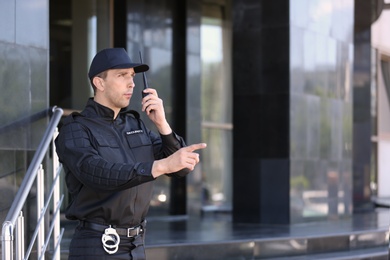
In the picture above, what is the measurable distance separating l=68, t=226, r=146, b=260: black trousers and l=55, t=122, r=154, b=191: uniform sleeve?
33 cm

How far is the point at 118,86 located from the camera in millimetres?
3963

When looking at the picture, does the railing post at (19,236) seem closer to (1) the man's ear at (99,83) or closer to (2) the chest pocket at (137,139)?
(2) the chest pocket at (137,139)

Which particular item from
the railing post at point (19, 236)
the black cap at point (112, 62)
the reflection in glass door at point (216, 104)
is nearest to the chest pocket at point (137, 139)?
the black cap at point (112, 62)

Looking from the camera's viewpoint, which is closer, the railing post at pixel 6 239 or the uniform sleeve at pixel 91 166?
the uniform sleeve at pixel 91 166

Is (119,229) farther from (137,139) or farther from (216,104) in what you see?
(216,104)

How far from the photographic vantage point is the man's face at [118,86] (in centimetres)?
396

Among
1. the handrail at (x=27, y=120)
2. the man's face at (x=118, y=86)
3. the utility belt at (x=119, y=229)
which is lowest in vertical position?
the utility belt at (x=119, y=229)

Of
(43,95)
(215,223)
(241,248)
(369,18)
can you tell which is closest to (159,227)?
(215,223)

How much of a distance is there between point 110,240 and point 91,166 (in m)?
0.48

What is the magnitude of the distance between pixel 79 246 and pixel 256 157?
731 centimetres

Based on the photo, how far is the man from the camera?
3.87 meters

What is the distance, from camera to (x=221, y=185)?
1535cm

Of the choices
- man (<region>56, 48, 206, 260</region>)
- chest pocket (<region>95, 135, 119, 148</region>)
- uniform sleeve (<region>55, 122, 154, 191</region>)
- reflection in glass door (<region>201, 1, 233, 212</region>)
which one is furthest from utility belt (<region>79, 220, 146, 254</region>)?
reflection in glass door (<region>201, 1, 233, 212</region>)

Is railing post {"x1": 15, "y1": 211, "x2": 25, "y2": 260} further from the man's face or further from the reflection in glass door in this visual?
the reflection in glass door
